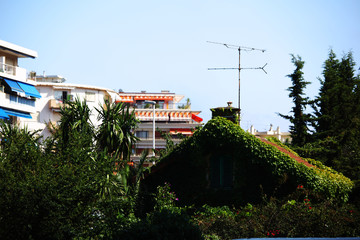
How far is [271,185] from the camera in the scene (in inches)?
891

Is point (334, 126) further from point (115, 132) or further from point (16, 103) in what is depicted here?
point (16, 103)

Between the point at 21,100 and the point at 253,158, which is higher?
the point at 21,100

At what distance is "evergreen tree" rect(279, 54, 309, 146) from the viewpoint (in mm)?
45344

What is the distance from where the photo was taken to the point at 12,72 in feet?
186

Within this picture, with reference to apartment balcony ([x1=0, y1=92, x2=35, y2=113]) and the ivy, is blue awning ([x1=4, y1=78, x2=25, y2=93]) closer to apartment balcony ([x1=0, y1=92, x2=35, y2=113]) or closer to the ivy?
apartment balcony ([x1=0, y1=92, x2=35, y2=113])

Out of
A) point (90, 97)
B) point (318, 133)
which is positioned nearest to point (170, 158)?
point (318, 133)

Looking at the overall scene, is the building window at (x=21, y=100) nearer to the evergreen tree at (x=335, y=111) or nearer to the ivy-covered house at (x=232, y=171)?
the evergreen tree at (x=335, y=111)

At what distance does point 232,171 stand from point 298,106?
949 inches

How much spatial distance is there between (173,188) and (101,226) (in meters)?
9.00

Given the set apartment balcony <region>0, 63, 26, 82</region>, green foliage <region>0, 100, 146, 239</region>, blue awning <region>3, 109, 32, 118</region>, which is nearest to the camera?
green foliage <region>0, 100, 146, 239</region>

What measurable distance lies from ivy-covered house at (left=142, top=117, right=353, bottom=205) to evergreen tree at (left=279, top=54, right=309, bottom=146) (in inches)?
825

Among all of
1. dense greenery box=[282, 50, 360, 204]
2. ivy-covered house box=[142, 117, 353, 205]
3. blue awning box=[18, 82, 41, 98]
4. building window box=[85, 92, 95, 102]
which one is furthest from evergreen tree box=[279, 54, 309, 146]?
building window box=[85, 92, 95, 102]

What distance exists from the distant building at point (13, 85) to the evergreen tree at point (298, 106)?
29821 millimetres

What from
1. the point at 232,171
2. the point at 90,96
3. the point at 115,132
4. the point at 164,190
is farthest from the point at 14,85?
the point at 232,171
